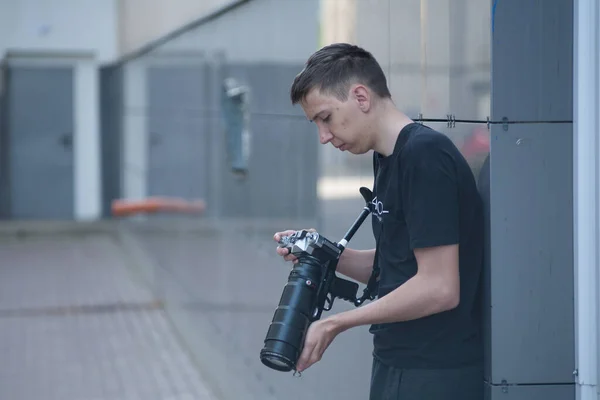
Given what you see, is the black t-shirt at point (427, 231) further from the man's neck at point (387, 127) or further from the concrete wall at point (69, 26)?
the concrete wall at point (69, 26)

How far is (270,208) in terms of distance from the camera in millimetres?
5266

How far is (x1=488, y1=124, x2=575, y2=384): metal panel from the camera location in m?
2.59

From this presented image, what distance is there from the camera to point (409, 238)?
2479mm

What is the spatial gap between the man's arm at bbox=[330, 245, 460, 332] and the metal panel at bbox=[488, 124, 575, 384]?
261 mm

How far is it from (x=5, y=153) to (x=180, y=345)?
8709 millimetres

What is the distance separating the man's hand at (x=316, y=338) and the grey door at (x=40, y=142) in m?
13.7

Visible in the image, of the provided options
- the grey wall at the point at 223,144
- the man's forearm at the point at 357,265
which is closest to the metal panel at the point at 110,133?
the grey wall at the point at 223,144

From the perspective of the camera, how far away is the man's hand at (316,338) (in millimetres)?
2492

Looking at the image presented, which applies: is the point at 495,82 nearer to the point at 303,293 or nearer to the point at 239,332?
the point at 303,293

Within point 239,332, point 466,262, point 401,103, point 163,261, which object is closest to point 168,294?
point 163,261

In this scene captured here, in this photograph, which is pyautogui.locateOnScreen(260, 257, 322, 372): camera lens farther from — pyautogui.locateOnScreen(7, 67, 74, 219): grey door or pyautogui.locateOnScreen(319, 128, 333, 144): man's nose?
pyautogui.locateOnScreen(7, 67, 74, 219): grey door

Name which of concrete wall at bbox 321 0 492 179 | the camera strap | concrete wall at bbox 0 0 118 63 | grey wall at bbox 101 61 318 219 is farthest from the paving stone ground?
concrete wall at bbox 0 0 118 63

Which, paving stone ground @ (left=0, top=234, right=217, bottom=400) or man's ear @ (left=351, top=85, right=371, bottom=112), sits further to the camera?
paving stone ground @ (left=0, top=234, right=217, bottom=400)

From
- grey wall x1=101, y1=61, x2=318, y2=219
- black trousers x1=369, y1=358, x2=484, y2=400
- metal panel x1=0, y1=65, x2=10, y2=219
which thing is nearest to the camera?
black trousers x1=369, y1=358, x2=484, y2=400
